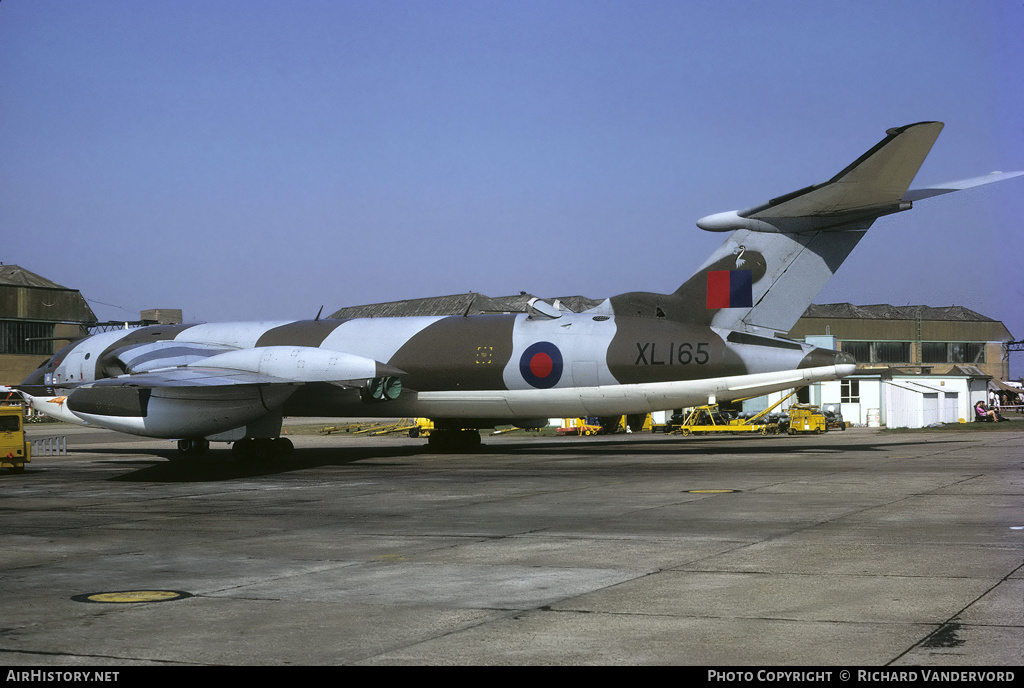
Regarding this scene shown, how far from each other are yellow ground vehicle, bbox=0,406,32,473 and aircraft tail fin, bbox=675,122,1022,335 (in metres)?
18.8

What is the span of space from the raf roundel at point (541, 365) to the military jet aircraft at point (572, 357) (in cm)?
3

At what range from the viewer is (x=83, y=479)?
2489 centimetres

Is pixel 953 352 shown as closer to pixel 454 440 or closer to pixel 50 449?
pixel 454 440

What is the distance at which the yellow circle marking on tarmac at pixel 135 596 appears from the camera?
31.1ft

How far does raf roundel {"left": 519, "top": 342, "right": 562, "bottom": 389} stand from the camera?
29594 mm

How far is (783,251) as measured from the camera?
2794cm

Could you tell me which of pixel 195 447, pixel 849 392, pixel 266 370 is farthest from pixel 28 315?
pixel 266 370

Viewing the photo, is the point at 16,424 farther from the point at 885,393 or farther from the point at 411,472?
the point at 885,393

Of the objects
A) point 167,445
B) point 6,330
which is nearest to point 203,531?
point 167,445

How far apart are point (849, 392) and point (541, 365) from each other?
35.7m

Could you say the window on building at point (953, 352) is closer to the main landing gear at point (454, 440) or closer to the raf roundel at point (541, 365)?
the main landing gear at point (454, 440)

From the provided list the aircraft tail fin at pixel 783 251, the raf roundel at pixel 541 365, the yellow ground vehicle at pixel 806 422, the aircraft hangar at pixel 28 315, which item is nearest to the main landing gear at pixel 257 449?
the raf roundel at pixel 541 365
